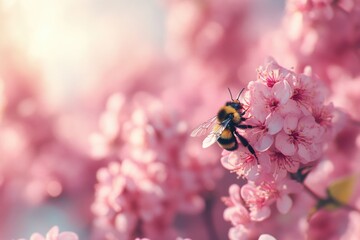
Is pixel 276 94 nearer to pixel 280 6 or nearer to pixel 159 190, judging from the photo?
pixel 159 190

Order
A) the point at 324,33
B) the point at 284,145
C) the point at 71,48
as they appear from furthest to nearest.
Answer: the point at 71,48 → the point at 324,33 → the point at 284,145

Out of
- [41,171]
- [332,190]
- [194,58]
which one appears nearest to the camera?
[332,190]

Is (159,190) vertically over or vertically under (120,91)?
under

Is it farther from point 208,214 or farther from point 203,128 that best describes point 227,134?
point 208,214

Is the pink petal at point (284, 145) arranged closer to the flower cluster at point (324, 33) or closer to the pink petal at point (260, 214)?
the pink petal at point (260, 214)

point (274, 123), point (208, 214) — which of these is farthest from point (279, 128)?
point (208, 214)

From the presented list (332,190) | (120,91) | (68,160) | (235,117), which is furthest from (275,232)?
(120,91)
